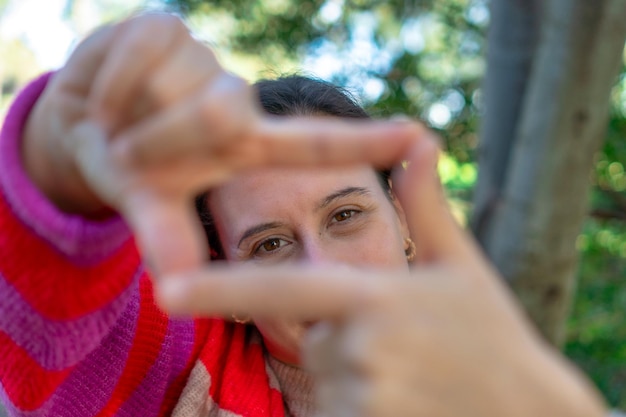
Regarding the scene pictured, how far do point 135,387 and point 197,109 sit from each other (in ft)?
1.92

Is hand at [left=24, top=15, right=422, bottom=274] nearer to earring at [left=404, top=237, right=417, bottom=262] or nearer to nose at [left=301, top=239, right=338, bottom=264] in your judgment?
nose at [left=301, top=239, right=338, bottom=264]

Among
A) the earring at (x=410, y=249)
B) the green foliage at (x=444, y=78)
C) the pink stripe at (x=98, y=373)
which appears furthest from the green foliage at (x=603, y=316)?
the pink stripe at (x=98, y=373)

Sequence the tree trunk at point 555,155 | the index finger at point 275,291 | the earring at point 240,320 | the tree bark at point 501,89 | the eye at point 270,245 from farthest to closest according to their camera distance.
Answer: the tree bark at point 501,89, the tree trunk at point 555,155, the earring at point 240,320, the eye at point 270,245, the index finger at point 275,291

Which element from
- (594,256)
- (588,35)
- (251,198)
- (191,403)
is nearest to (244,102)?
(251,198)

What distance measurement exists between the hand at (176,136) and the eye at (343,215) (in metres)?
0.44

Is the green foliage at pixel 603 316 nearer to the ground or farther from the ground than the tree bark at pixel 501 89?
nearer to the ground

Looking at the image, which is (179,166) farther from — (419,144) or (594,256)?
(594,256)

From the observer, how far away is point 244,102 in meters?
0.49

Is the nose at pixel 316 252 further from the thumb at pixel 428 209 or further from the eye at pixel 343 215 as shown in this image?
the thumb at pixel 428 209

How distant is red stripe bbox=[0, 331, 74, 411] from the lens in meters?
0.76

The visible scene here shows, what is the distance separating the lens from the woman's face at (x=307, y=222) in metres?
0.98

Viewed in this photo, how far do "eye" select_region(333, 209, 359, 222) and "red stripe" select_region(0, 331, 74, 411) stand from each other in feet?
1.24

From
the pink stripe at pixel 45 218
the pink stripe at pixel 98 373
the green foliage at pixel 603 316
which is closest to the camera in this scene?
the pink stripe at pixel 45 218

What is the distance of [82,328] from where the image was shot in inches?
28.4
